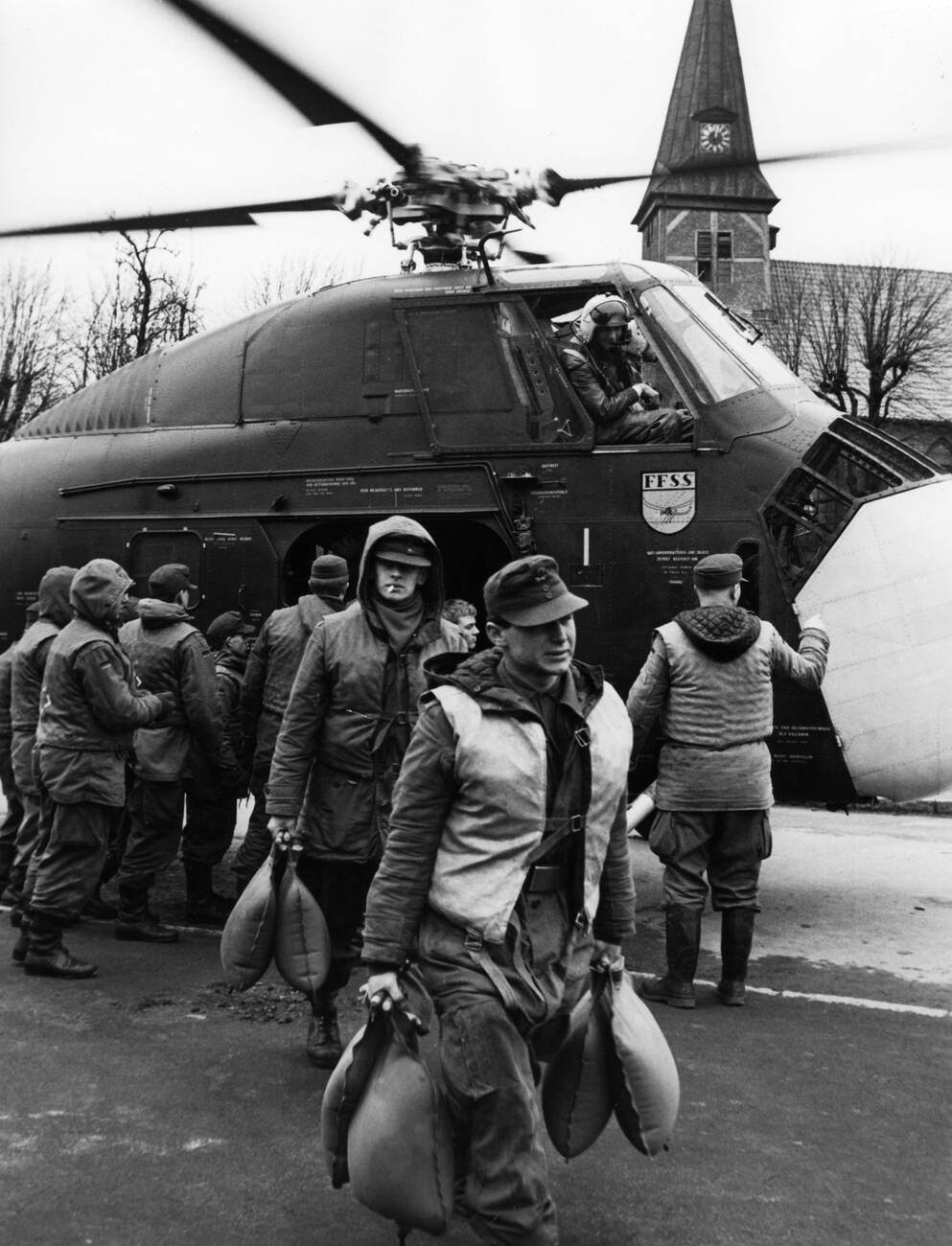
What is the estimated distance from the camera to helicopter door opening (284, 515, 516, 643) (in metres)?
7.25

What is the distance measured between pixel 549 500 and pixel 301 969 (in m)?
3.19

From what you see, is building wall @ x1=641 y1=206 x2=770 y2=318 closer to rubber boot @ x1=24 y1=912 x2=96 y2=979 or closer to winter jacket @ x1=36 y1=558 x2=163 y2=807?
winter jacket @ x1=36 y1=558 x2=163 y2=807

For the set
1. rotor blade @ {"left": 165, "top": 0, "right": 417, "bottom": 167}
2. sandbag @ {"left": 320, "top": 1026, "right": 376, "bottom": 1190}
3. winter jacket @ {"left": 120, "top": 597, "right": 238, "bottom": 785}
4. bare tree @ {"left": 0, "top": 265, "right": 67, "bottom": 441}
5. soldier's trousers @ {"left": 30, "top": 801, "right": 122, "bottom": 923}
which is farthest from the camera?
bare tree @ {"left": 0, "top": 265, "right": 67, "bottom": 441}

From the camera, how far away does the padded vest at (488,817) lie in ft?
10.2

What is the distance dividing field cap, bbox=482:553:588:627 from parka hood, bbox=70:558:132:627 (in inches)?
123

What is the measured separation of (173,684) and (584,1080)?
12.6ft

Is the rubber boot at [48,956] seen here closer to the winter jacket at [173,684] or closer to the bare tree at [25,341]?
the winter jacket at [173,684]

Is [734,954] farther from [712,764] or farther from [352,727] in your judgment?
[352,727]

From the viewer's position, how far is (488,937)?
10.1 ft

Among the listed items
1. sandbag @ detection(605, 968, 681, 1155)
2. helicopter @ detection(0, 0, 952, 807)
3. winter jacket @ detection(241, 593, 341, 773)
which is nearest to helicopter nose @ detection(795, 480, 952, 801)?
helicopter @ detection(0, 0, 952, 807)

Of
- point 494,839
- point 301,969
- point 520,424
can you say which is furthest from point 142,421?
point 494,839

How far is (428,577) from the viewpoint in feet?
15.7

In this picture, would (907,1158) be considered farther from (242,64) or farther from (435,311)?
(435,311)

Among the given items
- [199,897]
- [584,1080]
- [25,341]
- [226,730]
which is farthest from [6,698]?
[25,341]
